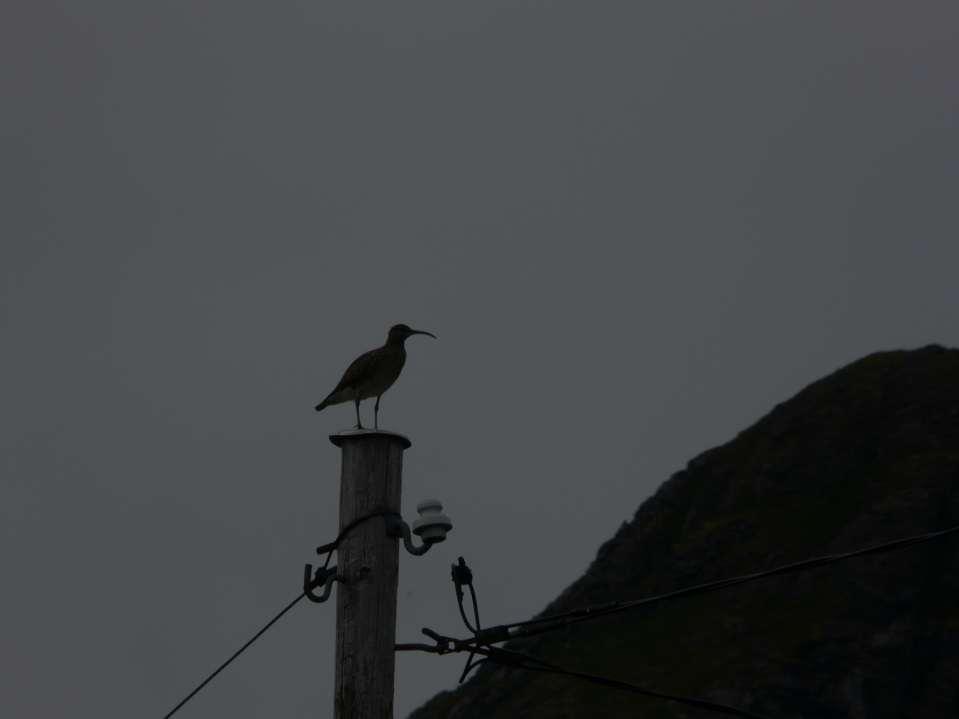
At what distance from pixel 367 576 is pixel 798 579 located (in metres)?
158

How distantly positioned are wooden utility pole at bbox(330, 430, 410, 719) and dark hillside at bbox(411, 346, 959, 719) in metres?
127

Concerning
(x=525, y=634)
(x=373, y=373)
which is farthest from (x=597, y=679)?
(x=373, y=373)

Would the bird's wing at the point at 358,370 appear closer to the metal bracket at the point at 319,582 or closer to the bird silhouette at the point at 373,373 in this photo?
the bird silhouette at the point at 373,373

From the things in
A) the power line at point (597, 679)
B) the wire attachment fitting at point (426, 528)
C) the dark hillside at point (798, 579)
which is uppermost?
the dark hillside at point (798, 579)

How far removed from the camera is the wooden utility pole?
13.2 m

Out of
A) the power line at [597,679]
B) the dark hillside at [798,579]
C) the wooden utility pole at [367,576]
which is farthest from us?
the dark hillside at [798,579]

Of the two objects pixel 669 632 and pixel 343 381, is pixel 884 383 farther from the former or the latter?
pixel 343 381

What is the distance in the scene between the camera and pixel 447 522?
13.9 metres

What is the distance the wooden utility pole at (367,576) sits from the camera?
1324 centimetres

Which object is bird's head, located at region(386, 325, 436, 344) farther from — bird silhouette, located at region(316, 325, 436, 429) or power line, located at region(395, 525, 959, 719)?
power line, located at region(395, 525, 959, 719)

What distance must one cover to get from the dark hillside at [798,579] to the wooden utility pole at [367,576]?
415 feet

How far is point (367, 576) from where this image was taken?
13.6 meters

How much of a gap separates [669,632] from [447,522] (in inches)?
5894

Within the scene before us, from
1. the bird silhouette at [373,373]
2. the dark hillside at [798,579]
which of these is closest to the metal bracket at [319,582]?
the bird silhouette at [373,373]
